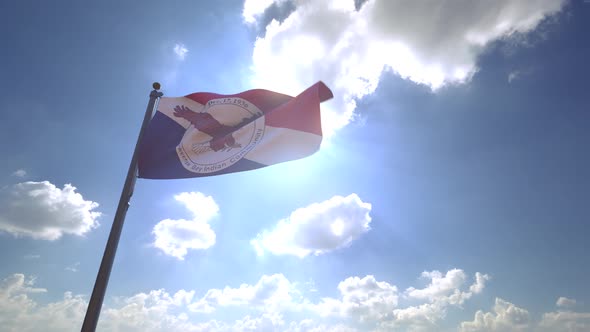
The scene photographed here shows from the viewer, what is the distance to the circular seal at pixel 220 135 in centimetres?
1168

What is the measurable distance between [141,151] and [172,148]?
1.41 metres

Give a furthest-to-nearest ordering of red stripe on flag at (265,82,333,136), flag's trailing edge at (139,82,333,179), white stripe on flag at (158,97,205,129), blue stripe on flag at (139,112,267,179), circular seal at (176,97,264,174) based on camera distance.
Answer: white stripe on flag at (158,97,205,129) < circular seal at (176,97,264,174) < blue stripe on flag at (139,112,267,179) < flag's trailing edge at (139,82,333,179) < red stripe on flag at (265,82,333,136)

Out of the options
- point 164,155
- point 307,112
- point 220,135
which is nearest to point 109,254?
point 164,155

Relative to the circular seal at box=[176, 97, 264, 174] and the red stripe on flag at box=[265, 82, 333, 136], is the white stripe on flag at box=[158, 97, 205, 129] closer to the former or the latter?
the circular seal at box=[176, 97, 264, 174]

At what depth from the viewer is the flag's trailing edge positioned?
1112 cm

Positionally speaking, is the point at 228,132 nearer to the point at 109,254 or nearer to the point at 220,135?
the point at 220,135

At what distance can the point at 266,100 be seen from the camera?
1284 cm

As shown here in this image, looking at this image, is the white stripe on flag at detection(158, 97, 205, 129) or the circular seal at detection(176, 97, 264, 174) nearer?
the circular seal at detection(176, 97, 264, 174)

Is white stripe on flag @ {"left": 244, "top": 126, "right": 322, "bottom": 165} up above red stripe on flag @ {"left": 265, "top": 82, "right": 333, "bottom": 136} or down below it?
below

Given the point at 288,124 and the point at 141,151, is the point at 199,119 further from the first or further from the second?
the point at 288,124

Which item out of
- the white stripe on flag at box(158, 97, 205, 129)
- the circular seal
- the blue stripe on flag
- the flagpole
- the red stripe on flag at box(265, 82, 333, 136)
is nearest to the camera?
Result: the flagpole

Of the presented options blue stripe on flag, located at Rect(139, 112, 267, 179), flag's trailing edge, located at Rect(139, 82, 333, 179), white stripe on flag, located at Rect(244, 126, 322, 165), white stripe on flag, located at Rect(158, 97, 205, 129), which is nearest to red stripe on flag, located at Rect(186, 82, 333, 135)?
flag's trailing edge, located at Rect(139, 82, 333, 179)

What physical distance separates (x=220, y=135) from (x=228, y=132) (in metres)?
0.34

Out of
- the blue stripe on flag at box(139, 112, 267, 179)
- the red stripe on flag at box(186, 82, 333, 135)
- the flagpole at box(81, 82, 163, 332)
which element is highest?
the red stripe on flag at box(186, 82, 333, 135)
